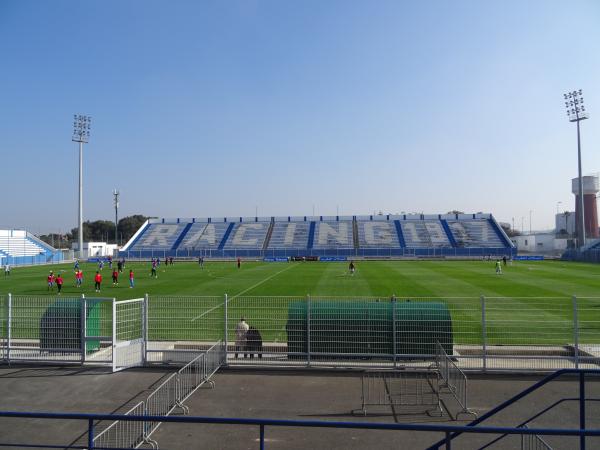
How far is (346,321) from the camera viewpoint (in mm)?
9906

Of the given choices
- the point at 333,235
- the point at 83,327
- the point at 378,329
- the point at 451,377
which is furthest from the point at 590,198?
the point at 83,327

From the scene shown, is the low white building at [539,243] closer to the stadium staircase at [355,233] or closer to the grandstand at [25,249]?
the stadium staircase at [355,233]

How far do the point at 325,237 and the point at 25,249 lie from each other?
45.1m

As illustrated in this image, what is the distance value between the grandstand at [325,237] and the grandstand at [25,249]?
410 inches

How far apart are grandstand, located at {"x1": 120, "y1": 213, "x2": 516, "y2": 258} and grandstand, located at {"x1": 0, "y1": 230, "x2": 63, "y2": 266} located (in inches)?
410

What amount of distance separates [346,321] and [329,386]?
1.65m

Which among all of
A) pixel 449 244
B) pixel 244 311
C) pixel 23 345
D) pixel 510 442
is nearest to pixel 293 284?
pixel 244 311

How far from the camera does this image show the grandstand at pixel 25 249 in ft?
193

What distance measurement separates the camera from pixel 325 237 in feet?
254

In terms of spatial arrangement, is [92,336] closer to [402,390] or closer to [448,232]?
[402,390]

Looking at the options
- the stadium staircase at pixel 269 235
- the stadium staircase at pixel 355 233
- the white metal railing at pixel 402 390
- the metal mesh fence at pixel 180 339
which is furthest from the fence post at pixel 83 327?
the stadium staircase at pixel 355 233

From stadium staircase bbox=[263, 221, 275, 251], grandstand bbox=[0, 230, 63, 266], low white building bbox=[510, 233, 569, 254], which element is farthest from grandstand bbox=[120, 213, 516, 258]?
low white building bbox=[510, 233, 569, 254]

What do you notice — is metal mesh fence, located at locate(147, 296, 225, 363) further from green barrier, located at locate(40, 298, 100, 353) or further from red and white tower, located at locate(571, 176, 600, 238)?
red and white tower, located at locate(571, 176, 600, 238)

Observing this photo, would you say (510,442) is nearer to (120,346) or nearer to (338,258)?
(120,346)
